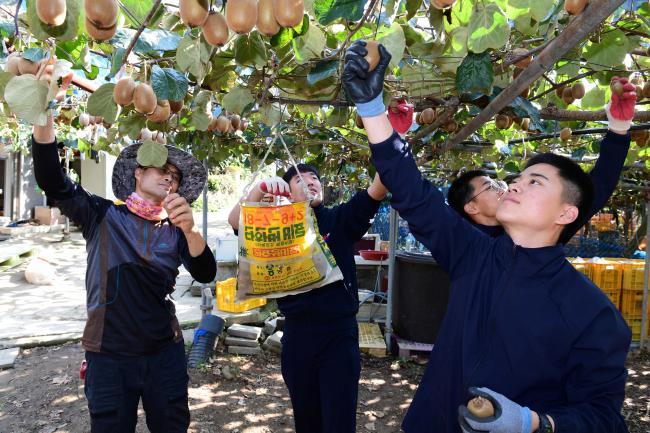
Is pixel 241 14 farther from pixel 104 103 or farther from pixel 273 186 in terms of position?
pixel 273 186

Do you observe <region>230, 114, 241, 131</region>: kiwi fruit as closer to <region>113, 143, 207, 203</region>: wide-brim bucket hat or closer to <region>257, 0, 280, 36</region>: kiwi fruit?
<region>113, 143, 207, 203</region>: wide-brim bucket hat

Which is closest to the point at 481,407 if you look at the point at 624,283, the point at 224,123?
the point at 224,123

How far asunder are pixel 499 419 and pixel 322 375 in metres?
1.27

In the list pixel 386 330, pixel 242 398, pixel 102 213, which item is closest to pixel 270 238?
pixel 102 213

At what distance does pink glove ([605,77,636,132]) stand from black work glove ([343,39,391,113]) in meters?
0.96

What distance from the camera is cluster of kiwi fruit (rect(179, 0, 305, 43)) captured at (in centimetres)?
102

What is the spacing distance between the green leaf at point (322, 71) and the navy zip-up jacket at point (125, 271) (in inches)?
43.1

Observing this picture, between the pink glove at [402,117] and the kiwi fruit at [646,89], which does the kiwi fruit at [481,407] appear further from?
the kiwi fruit at [646,89]

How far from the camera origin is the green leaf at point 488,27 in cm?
116

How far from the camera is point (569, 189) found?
1.40 meters

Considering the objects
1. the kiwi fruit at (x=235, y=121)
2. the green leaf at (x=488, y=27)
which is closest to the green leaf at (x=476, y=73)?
the green leaf at (x=488, y=27)

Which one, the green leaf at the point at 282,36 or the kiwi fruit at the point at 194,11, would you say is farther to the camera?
the green leaf at the point at 282,36

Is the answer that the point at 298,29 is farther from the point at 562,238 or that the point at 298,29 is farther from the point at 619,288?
the point at 619,288

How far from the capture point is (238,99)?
1728 millimetres
